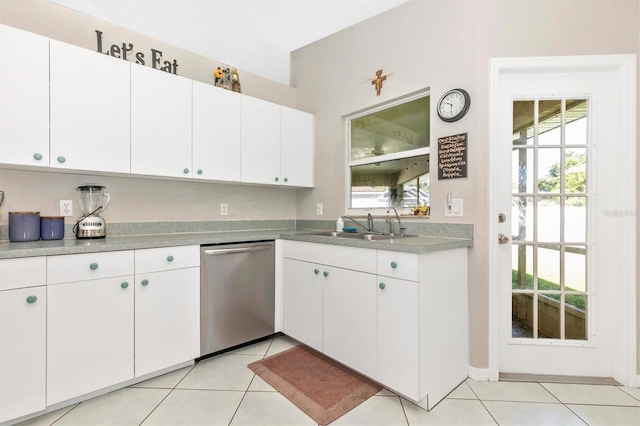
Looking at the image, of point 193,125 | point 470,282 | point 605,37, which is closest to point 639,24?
point 605,37

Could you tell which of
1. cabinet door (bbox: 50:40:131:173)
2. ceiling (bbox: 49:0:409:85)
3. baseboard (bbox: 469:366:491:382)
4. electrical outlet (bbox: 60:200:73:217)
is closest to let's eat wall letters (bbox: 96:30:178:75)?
ceiling (bbox: 49:0:409:85)

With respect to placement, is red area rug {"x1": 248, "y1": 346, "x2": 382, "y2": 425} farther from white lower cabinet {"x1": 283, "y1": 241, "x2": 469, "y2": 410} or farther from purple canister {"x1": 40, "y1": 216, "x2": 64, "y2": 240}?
purple canister {"x1": 40, "y1": 216, "x2": 64, "y2": 240}

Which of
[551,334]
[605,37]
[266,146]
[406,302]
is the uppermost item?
[605,37]

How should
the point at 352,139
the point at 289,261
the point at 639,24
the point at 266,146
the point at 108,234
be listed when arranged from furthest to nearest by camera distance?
1. the point at 352,139
2. the point at 266,146
3. the point at 289,261
4. the point at 108,234
5. the point at 639,24

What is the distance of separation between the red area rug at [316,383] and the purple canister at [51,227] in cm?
158

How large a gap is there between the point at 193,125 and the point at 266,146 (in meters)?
0.66

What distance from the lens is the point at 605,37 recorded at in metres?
1.83

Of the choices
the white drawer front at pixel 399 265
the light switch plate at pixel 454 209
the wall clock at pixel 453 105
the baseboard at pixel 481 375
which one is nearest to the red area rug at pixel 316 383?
the baseboard at pixel 481 375

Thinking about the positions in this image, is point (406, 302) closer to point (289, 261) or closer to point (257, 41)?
point (289, 261)

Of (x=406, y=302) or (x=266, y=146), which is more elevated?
(x=266, y=146)

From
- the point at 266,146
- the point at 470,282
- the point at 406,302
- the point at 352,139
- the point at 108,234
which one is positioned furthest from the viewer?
the point at 352,139

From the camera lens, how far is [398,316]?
1666mm

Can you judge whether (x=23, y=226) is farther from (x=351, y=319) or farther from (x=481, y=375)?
(x=481, y=375)

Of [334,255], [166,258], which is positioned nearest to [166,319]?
[166,258]
